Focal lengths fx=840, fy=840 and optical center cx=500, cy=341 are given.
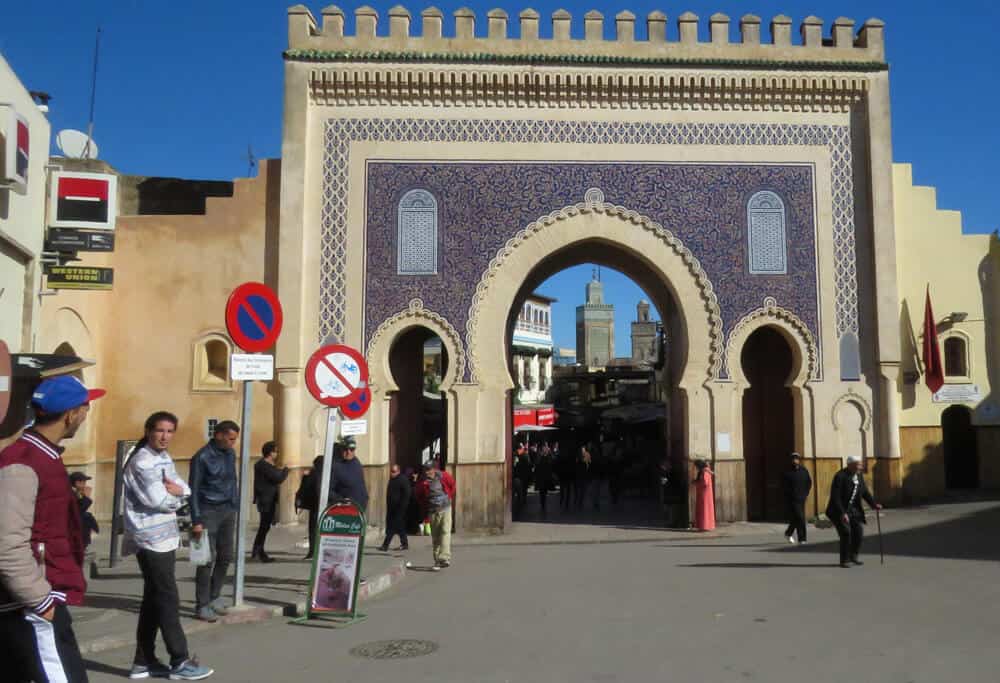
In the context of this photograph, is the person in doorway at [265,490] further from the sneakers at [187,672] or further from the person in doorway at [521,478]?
the person in doorway at [521,478]

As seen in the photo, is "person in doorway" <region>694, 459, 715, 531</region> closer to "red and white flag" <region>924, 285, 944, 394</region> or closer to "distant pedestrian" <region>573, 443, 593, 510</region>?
"red and white flag" <region>924, 285, 944, 394</region>

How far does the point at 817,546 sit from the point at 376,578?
22.6 ft

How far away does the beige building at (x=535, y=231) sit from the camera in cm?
1562

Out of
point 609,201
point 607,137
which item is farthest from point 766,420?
point 607,137

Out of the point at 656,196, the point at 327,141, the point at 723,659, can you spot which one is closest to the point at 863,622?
the point at 723,659

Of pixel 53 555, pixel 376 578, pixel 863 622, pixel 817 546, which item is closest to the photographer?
pixel 53 555

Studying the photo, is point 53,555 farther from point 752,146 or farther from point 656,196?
point 752,146

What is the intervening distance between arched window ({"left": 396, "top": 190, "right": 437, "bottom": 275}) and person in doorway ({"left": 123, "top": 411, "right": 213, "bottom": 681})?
1005 cm

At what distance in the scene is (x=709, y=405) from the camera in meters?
15.6

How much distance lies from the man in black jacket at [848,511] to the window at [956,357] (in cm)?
751

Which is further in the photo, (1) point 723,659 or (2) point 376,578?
(2) point 376,578

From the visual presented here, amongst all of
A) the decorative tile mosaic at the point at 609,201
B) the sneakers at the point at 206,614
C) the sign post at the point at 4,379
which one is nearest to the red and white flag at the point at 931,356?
the decorative tile mosaic at the point at 609,201

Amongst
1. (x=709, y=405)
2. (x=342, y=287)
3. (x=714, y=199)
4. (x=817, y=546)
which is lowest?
(x=817, y=546)

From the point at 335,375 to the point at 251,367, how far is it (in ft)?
3.08
